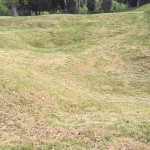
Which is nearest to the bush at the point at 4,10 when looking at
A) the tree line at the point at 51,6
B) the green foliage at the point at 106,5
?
the tree line at the point at 51,6

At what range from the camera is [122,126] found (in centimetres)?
1134

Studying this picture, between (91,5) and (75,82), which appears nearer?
(75,82)

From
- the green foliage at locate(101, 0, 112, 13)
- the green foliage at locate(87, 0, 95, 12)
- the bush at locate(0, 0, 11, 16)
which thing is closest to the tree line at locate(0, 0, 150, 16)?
the green foliage at locate(101, 0, 112, 13)

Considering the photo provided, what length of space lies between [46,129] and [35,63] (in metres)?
8.36

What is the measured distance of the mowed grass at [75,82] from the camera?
10.6 meters

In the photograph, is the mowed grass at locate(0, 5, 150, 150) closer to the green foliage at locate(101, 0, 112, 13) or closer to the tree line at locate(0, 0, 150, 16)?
the tree line at locate(0, 0, 150, 16)

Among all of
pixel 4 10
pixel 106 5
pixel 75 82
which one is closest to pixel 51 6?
pixel 4 10

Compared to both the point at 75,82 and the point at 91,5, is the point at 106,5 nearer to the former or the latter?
the point at 91,5

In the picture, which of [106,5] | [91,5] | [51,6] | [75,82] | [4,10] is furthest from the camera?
[91,5]

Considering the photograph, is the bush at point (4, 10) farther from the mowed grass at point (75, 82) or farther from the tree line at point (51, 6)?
the mowed grass at point (75, 82)

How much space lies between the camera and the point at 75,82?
58.2 feet

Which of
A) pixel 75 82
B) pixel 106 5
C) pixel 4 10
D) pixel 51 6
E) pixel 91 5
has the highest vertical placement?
pixel 75 82

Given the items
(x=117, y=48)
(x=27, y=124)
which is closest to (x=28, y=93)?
(x=27, y=124)

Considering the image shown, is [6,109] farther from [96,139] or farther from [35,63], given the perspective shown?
[35,63]
